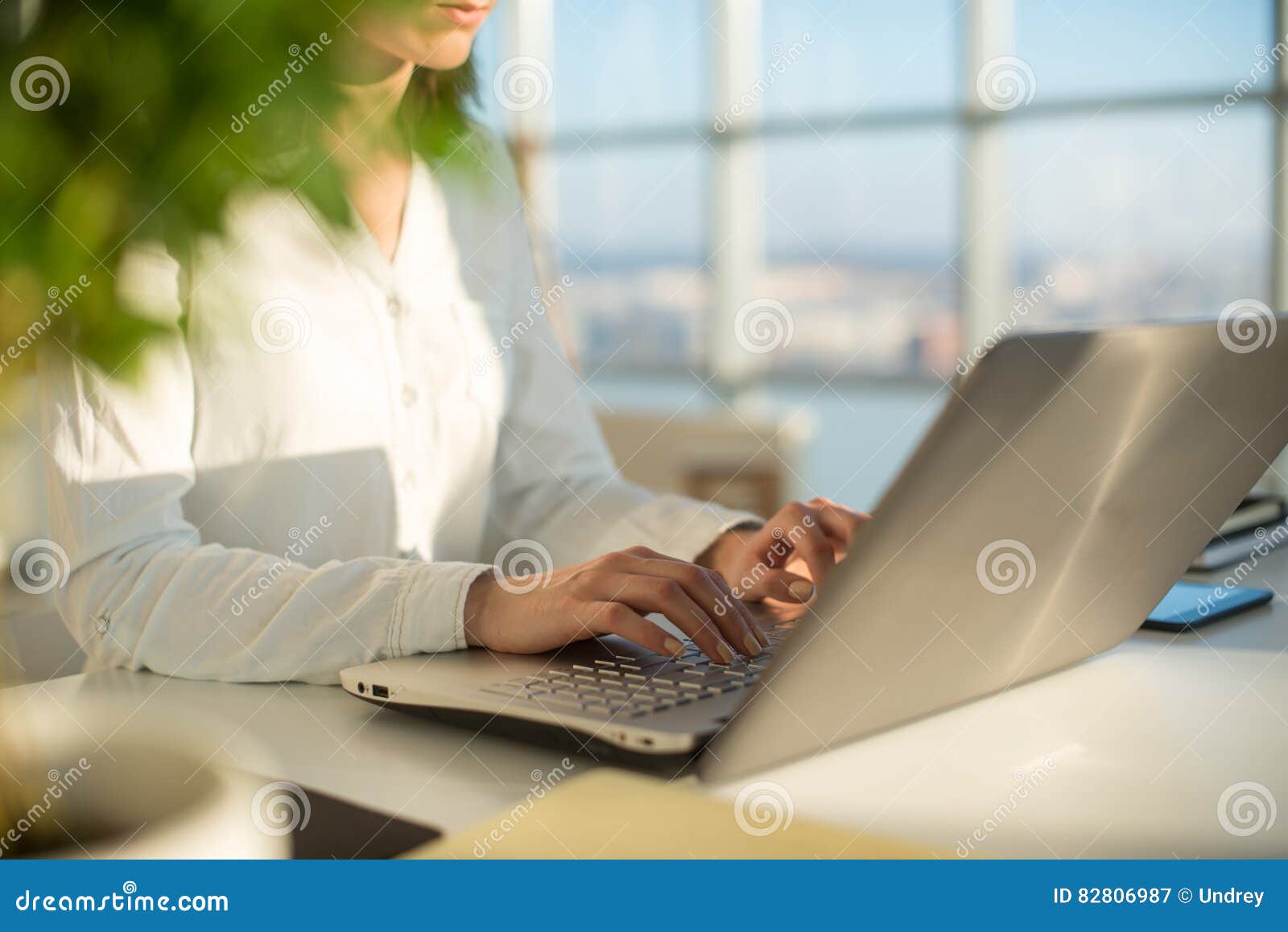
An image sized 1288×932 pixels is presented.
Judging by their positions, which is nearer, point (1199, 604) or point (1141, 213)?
point (1199, 604)

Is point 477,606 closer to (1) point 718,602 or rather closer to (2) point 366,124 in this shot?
(1) point 718,602

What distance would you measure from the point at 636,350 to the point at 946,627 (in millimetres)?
5724

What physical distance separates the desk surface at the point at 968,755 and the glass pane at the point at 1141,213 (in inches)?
152

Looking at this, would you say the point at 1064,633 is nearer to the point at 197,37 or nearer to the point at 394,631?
the point at 394,631

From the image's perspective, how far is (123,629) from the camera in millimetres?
1064

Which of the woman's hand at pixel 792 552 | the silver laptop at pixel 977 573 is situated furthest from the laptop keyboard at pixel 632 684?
the woman's hand at pixel 792 552

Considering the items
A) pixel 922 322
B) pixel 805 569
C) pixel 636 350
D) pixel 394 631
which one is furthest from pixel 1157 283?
pixel 394 631

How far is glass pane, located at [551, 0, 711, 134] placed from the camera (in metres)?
5.83

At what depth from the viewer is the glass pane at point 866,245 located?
5.29 meters

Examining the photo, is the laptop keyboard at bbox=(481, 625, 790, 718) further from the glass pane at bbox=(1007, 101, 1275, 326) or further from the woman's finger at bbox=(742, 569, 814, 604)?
the glass pane at bbox=(1007, 101, 1275, 326)

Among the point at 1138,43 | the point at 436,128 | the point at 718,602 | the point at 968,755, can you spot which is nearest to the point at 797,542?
the point at 718,602

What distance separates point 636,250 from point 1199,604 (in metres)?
5.27

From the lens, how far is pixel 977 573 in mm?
696

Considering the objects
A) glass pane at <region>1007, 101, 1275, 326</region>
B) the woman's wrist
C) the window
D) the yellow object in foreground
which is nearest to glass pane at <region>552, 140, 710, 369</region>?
the window
